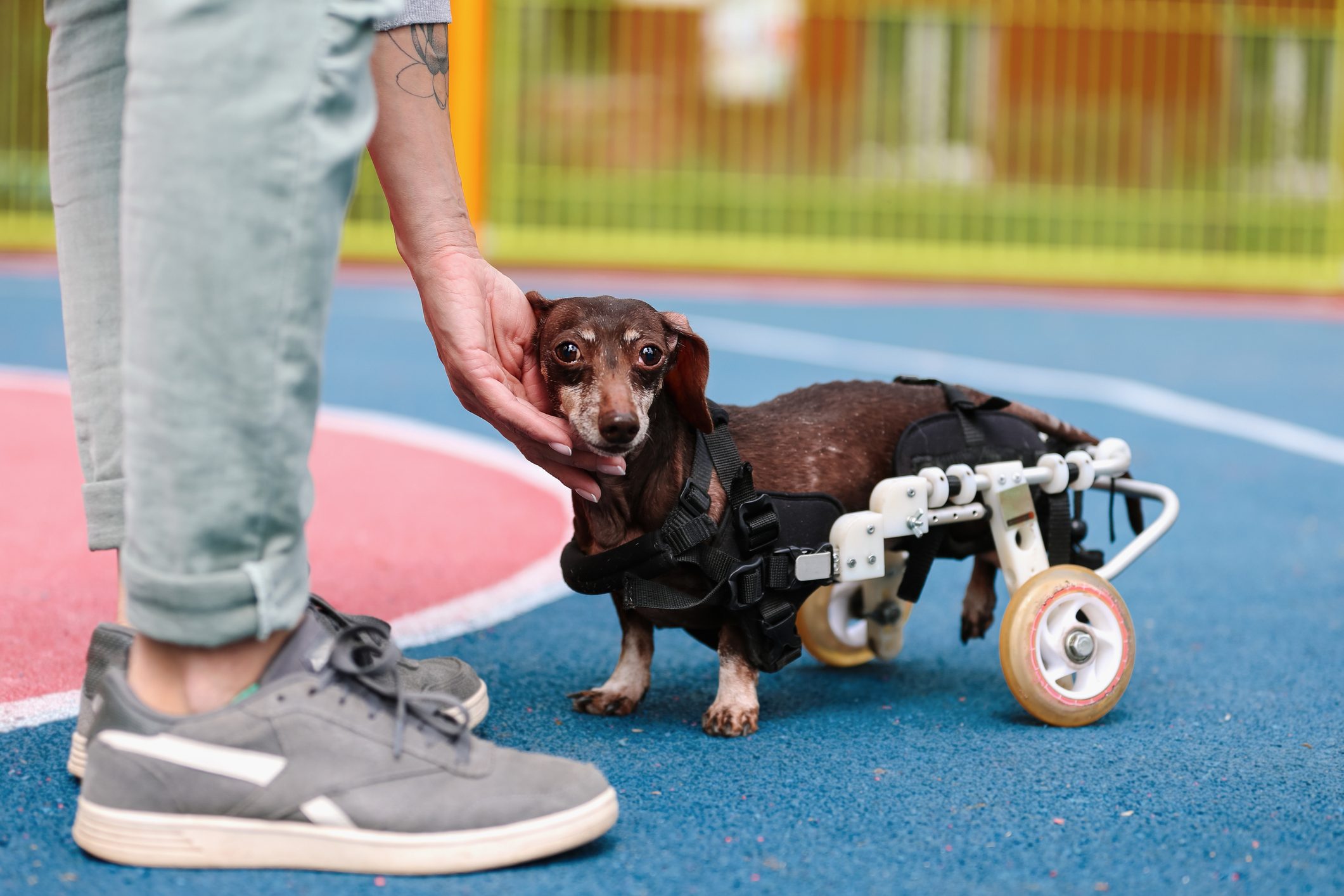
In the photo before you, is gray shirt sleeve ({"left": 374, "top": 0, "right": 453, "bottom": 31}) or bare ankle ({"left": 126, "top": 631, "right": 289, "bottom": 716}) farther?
gray shirt sleeve ({"left": 374, "top": 0, "right": 453, "bottom": 31})

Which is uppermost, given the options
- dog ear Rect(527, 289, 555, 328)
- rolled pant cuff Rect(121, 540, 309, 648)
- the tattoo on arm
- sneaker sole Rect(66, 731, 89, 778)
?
the tattoo on arm

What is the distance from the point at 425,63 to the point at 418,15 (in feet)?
0.27

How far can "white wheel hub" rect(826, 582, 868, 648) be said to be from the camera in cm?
293

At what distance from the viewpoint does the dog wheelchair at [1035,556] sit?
8.24 feet

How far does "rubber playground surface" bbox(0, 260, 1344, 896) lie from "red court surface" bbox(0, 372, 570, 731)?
1 centimetres

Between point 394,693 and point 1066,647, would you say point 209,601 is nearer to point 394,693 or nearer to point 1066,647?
point 394,693

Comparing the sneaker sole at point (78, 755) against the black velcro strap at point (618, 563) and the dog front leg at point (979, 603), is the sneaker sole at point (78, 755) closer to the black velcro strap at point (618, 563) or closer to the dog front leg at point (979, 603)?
the black velcro strap at point (618, 563)

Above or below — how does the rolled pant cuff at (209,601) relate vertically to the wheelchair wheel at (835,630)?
above

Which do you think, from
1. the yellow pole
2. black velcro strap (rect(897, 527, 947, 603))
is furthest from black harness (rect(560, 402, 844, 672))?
the yellow pole

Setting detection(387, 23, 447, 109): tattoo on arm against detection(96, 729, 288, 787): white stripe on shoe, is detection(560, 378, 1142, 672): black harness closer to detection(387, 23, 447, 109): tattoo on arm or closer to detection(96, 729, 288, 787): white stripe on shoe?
detection(387, 23, 447, 109): tattoo on arm

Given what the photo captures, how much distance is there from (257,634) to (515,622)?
55.3 inches

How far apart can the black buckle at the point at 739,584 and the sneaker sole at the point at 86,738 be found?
1.39 feet

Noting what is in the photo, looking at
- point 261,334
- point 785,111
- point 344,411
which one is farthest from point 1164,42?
point 261,334

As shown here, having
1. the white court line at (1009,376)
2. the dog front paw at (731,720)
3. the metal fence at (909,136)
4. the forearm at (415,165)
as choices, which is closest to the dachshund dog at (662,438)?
the dog front paw at (731,720)
